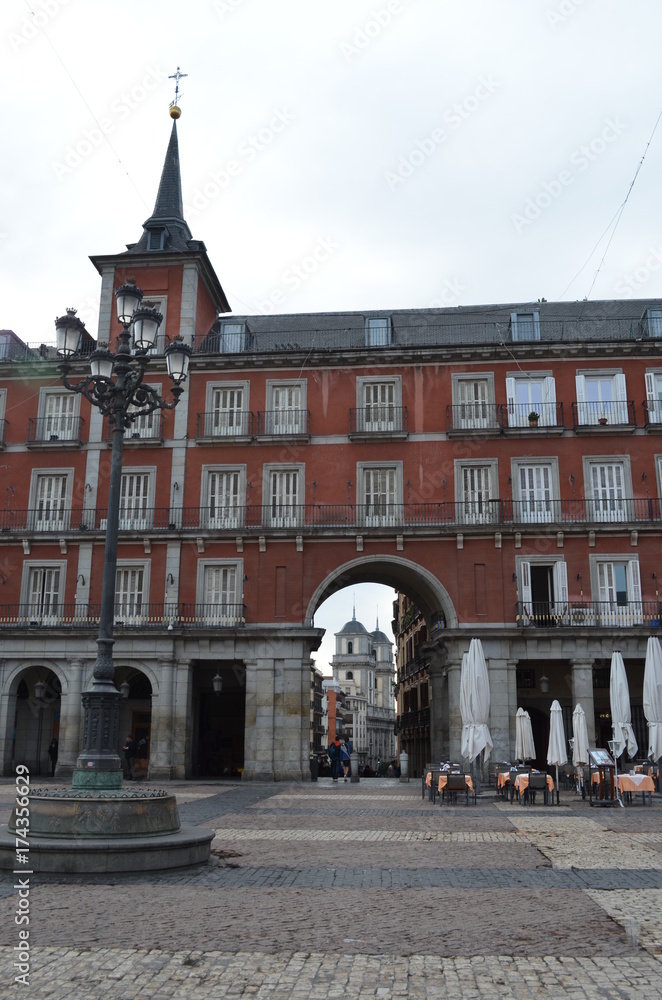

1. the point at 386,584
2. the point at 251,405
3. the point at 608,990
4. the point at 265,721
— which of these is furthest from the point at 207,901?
the point at 386,584

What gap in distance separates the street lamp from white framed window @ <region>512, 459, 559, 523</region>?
19.4 metres

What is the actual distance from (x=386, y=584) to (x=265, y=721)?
355 inches

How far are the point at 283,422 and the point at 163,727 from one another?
11.8 m

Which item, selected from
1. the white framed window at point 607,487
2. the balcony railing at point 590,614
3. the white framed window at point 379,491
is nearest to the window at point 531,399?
the white framed window at point 607,487

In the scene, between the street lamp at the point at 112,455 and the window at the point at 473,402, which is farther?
the window at the point at 473,402

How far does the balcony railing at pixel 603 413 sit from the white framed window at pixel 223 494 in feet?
40.7

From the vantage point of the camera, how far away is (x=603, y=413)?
3331cm

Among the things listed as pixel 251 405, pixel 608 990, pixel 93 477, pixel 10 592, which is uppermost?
pixel 251 405

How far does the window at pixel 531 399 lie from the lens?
33.4 metres

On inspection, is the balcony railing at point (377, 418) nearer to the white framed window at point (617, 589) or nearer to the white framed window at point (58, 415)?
the white framed window at point (617, 589)

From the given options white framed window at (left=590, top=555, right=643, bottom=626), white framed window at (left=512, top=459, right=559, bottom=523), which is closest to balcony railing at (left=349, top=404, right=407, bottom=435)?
white framed window at (left=512, top=459, right=559, bottom=523)

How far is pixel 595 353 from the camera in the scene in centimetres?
3366

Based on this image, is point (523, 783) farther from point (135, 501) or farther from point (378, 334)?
point (378, 334)

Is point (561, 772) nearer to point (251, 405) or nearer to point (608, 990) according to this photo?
point (251, 405)
